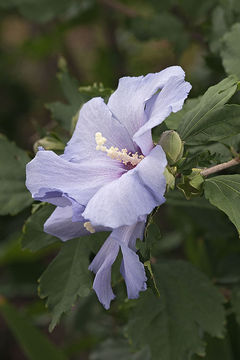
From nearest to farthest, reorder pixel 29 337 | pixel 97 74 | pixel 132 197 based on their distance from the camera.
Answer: pixel 132 197 < pixel 29 337 < pixel 97 74

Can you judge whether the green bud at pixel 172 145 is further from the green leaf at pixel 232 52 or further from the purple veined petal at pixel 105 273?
the green leaf at pixel 232 52

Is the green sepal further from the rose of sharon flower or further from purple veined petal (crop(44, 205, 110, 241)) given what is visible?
purple veined petal (crop(44, 205, 110, 241))

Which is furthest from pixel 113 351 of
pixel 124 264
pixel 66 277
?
pixel 124 264

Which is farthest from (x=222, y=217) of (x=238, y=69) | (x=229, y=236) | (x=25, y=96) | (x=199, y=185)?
(x=25, y=96)

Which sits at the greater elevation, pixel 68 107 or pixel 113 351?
pixel 68 107

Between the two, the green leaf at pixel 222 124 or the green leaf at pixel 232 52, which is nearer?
the green leaf at pixel 222 124

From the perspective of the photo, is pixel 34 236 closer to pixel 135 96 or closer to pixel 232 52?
pixel 135 96

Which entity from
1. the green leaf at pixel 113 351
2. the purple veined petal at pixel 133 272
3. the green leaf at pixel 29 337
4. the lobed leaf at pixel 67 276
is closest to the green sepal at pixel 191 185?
the purple veined petal at pixel 133 272

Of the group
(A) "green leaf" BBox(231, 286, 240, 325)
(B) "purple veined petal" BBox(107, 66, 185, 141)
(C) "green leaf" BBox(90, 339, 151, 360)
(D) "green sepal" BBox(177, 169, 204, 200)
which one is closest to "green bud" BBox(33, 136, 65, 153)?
(B) "purple veined petal" BBox(107, 66, 185, 141)
